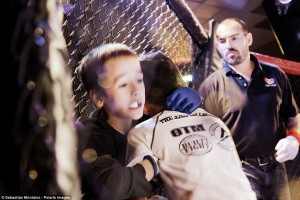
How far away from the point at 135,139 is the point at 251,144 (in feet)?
2.08

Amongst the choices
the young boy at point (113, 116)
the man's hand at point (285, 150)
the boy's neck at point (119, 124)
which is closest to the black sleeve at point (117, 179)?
the young boy at point (113, 116)

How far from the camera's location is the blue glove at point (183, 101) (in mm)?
870

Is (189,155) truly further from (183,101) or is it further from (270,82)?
(270,82)

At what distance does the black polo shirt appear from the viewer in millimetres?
1284

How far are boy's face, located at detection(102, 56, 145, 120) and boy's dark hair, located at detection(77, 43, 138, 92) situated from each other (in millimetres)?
14

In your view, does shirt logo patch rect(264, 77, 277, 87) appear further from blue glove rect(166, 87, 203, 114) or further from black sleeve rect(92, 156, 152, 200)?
black sleeve rect(92, 156, 152, 200)

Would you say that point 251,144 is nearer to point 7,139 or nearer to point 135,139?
point 135,139

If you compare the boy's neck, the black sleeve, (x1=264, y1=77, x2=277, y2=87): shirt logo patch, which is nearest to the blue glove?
the boy's neck

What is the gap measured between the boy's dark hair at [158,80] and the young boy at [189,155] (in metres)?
0.05

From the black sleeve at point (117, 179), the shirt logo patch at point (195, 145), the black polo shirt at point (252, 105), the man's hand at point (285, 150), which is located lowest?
the man's hand at point (285, 150)

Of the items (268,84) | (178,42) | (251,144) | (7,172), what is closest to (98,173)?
(7,172)

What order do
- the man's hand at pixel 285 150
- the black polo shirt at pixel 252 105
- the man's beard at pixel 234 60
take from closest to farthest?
the man's hand at pixel 285 150
the black polo shirt at pixel 252 105
the man's beard at pixel 234 60

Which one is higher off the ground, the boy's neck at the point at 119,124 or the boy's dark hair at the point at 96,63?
the boy's dark hair at the point at 96,63

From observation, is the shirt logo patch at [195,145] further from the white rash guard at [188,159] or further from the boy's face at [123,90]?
the boy's face at [123,90]
